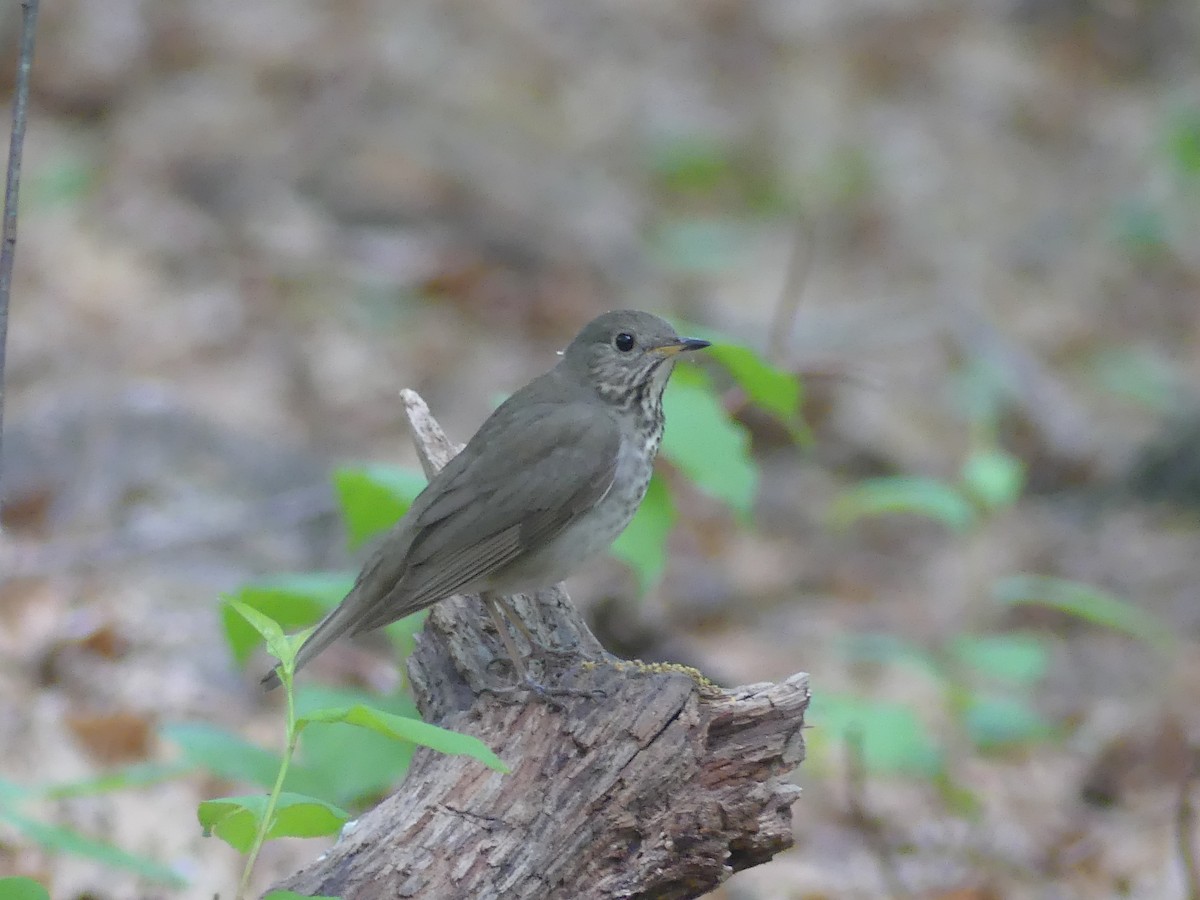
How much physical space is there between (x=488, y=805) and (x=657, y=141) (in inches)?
425

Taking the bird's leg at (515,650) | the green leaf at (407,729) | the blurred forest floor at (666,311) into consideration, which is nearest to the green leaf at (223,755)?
the bird's leg at (515,650)

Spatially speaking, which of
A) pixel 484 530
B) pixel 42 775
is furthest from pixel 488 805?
pixel 42 775

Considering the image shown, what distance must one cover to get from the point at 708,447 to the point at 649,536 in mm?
376

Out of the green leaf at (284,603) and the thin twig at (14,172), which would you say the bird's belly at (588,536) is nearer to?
the green leaf at (284,603)

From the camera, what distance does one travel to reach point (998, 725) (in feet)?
19.1

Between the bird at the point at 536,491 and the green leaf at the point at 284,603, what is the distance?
7.1 inches

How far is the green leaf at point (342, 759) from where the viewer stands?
3736 millimetres

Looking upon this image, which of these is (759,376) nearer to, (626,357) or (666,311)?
(626,357)

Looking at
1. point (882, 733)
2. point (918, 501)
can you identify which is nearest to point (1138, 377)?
point (918, 501)

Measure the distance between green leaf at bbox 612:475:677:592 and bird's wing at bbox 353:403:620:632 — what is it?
30 centimetres

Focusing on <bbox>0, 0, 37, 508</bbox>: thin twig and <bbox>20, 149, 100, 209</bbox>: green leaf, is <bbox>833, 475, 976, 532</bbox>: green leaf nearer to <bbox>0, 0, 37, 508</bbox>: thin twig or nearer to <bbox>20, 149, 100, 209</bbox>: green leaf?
<bbox>0, 0, 37, 508</bbox>: thin twig

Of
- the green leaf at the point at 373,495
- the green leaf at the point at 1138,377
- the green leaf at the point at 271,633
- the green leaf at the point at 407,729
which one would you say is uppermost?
the green leaf at the point at 1138,377

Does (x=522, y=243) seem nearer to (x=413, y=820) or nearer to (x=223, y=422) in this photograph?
(x=223, y=422)

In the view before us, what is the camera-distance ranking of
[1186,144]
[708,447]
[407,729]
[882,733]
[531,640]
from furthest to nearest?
[1186,144] < [882,733] < [708,447] < [531,640] < [407,729]
